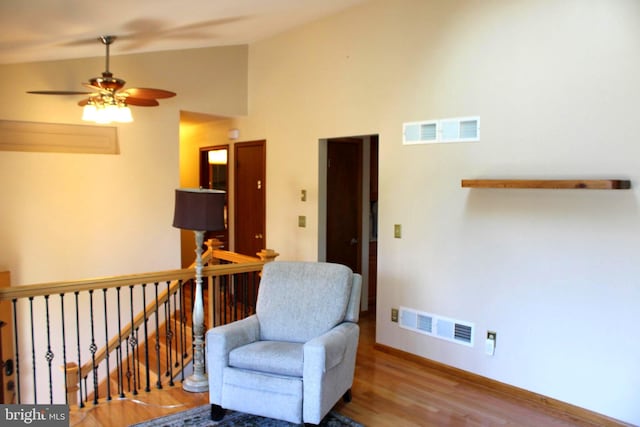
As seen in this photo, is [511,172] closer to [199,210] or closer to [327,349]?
[327,349]

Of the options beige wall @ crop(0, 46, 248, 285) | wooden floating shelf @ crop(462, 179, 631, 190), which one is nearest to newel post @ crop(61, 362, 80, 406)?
beige wall @ crop(0, 46, 248, 285)

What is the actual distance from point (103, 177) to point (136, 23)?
179 centimetres

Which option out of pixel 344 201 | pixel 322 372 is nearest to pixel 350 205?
pixel 344 201

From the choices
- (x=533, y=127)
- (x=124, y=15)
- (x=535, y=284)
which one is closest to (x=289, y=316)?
(x=535, y=284)

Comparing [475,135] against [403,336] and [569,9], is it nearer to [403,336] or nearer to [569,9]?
[569,9]

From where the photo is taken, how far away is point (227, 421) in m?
3.09

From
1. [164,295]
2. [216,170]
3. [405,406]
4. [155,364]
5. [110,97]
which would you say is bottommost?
[155,364]

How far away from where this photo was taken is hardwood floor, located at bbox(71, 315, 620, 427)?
3150 mm

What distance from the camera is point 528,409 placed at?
11.1 ft

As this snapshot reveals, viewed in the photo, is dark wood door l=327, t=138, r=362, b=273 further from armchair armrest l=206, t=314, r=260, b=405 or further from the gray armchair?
armchair armrest l=206, t=314, r=260, b=405

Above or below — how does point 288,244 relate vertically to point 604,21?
below

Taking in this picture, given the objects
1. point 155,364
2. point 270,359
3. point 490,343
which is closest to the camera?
point 270,359

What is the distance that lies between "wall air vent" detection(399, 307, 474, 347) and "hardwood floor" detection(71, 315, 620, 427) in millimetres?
330

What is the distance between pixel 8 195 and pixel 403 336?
3967 millimetres
